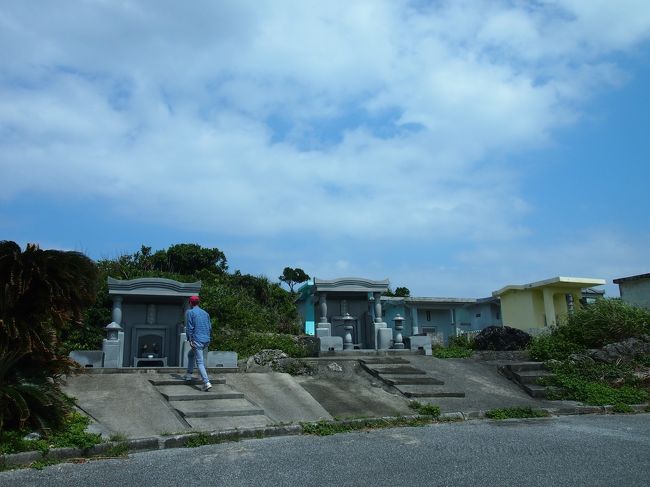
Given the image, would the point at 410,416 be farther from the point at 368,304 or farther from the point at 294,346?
the point at 368,304

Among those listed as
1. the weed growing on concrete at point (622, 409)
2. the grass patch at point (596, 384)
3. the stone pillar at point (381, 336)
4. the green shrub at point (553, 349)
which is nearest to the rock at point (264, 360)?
the stone pillar at point (381, 336)

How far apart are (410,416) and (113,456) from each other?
15.1 feet

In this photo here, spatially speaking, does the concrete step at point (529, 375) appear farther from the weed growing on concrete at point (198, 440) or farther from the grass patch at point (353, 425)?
the weed growing on concrete at point (198, 440)

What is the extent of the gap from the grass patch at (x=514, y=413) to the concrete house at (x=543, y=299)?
1557 centimetres

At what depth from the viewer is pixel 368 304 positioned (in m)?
18.2

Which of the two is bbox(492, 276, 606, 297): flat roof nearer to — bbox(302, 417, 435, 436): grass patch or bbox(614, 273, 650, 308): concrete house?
bbox(614, 273, 650, 308): concrete house

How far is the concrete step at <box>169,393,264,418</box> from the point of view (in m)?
8.55

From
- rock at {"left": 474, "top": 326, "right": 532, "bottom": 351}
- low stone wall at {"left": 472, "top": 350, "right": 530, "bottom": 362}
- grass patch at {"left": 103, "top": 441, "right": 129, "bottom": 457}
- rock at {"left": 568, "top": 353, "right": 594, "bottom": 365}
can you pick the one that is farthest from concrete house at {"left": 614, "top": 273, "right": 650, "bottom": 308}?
grass patch at {"left": 103, "top": 441, "right": 129, "bottom": 457}

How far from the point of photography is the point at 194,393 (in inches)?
381

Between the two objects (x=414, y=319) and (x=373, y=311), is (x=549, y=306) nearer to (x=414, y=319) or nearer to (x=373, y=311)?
(x=414, y=319)

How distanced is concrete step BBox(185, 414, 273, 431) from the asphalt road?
68cm

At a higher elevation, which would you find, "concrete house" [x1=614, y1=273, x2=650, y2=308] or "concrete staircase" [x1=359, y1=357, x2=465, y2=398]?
"concrete house" [x1=614, y1=273, x2=650, y2=308]

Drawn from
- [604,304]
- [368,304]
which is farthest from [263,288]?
[604,304]

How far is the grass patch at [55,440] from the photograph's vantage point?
6395 millimetres
